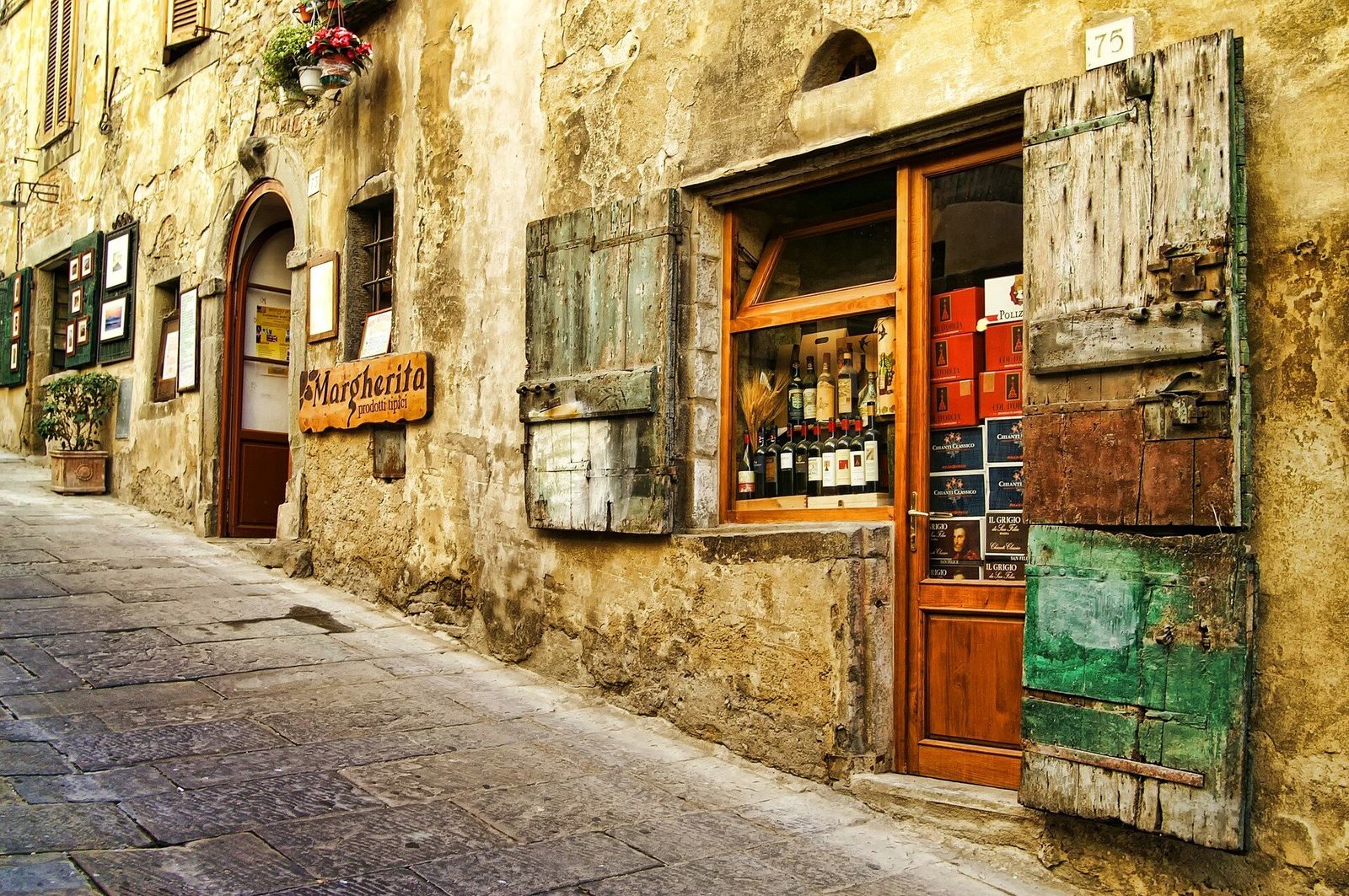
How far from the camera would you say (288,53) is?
7727mm

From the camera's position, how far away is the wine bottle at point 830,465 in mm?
4809

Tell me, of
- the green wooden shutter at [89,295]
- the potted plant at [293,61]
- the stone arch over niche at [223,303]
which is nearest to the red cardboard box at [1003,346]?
the potted plant at [293,61]

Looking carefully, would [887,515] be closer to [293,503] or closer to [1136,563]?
[1136,563]

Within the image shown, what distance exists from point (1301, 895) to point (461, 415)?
4579 mm

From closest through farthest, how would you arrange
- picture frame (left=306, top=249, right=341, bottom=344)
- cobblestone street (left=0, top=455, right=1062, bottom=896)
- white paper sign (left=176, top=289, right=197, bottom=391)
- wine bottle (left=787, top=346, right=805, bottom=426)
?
cobblestone street (left=0, top=455, right=1062, bottom=896) < wine bottle (left=787, top=346, right=805, bottom=426) < picture frame (left=306, top=249, right=341, bottom=344) < white paper sign (left=176, top=289, right=197, bottom=391)

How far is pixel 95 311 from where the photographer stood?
11219mm

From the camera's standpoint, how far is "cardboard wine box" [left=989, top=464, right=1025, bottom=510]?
420 cm

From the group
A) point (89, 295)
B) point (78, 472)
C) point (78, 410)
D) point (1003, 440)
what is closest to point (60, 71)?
point (89, 295)

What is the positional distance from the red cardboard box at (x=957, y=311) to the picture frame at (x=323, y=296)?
14.9 ft

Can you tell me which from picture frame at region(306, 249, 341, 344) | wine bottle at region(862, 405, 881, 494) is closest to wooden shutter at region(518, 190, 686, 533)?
wine bottle at region(862, 405, 881, 494)

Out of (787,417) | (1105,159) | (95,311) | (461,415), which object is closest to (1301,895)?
(1105,159)

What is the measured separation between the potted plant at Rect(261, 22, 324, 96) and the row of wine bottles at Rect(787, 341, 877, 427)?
4215 mm

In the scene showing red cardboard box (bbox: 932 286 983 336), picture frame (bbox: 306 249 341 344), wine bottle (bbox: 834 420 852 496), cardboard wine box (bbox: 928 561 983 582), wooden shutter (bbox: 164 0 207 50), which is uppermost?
wooden shutter (bbox: 164 0 207 50)

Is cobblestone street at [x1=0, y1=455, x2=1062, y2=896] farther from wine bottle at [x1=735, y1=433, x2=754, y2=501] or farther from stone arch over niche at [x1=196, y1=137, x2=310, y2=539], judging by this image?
stone arch over niche at [x1=196, y1=137, x2=310, y2=539]
